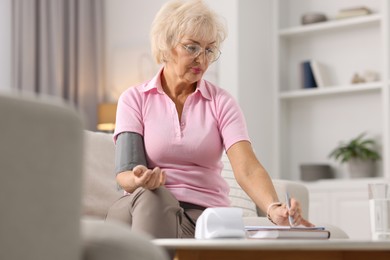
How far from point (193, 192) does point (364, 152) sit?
3.24 meters

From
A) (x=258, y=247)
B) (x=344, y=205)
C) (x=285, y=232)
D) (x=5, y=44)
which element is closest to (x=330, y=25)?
(x=344, y=205)

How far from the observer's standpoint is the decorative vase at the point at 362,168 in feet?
18.0

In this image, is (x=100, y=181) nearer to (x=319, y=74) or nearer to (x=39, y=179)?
(x=39, y=179)

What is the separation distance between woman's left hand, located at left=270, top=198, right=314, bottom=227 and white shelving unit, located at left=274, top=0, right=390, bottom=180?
11.1ft

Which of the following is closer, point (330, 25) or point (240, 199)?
point (240, 199)

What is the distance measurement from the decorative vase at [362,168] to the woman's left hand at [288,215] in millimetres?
3430

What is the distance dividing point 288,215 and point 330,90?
3.71 metres

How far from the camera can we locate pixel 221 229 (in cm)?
181

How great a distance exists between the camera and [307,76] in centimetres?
588

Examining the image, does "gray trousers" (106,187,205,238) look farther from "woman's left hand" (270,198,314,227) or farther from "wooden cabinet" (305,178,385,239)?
"wooden cabinet" (305,178,385,239)

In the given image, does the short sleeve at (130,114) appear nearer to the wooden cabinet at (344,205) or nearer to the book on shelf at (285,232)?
the book on shelf at (285,232)

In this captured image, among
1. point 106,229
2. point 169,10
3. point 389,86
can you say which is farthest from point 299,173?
point 106,229

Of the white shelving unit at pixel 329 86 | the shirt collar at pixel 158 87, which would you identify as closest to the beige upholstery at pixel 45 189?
the shirt collar at pixel 158 87

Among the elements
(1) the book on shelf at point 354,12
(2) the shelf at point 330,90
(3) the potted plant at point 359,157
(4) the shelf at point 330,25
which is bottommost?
(3) the potted plant at point 359,157
